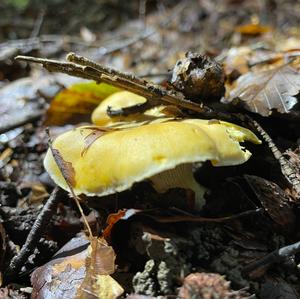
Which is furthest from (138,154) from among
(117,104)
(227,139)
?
(117,104)

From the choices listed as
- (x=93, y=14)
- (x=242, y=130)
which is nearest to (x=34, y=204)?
(x=242, y=130)

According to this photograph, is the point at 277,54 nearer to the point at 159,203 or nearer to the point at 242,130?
the point at 242,130

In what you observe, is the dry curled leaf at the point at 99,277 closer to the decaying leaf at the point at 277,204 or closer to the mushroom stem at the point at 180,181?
the mushroom stem at the point at 180,181

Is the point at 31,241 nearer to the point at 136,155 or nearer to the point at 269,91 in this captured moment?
the point at 136,155

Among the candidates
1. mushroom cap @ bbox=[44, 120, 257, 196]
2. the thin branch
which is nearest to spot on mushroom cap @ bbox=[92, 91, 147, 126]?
the thin branch

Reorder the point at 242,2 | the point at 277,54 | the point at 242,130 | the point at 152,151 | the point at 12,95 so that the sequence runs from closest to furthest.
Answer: the point at 152,151
the point at 242,130
the point at 277,54
the point at 12,95
the point at 242,2

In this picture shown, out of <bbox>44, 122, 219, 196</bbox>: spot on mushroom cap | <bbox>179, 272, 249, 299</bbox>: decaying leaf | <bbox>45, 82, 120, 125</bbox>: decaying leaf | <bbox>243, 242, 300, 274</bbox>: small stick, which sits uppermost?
<bbox>45, 82, 120, 125</bbox>: decaying leaf

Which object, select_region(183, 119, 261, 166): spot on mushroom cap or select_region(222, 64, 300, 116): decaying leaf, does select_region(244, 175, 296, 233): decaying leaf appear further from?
select_region(222, 64, 300, 116): decaying leaf
